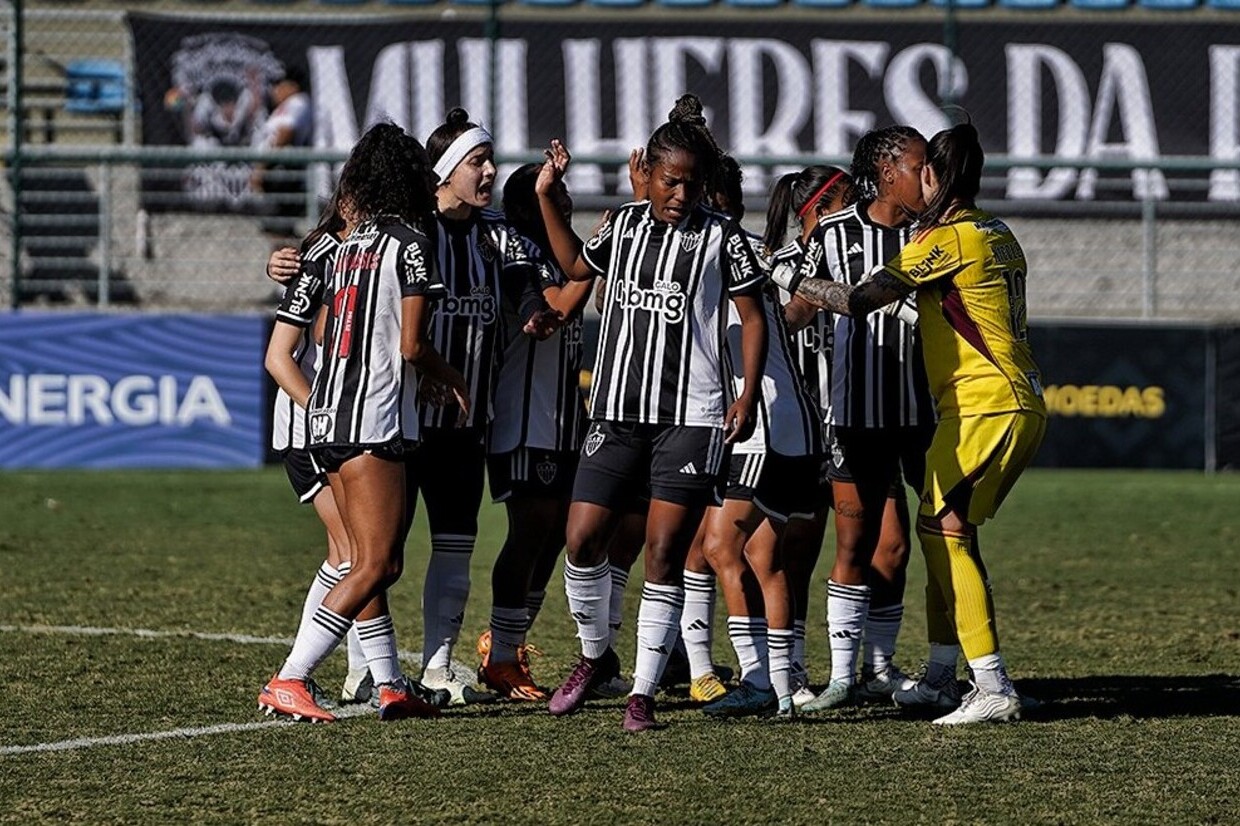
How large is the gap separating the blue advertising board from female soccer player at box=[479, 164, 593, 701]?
30.5 feet

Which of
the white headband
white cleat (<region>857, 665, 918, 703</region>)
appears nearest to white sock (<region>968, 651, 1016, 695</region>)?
white cleat (<region>857, 665, 918, 703</region>)

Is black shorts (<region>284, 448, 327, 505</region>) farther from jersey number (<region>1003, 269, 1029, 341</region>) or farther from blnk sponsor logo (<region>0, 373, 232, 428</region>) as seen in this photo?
blnk sponsor logo (<region>0, 373, 232, 428</region>)

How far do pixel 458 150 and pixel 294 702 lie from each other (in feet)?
6.75

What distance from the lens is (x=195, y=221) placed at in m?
19.5

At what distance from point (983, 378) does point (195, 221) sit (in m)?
13.7

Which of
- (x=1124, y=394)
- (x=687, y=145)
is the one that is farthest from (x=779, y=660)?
(x=1124, y=394)

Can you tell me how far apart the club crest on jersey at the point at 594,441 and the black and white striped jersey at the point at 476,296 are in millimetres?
524

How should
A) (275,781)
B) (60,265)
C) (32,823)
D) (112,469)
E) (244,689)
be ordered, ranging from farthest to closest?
(60,265) → (112,469) → (244,689) → (275,781) → (32,823)

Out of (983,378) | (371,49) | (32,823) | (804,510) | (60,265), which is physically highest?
(371,49)

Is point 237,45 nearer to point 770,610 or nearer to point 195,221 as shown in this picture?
point 195,221

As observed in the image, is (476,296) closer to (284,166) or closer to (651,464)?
(651,464)

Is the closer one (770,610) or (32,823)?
(32,823)

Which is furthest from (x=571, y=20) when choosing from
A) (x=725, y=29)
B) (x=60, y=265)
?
(x=60, y=265)

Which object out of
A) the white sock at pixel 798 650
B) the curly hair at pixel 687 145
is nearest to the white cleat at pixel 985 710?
the white sock at pixel 798 650
